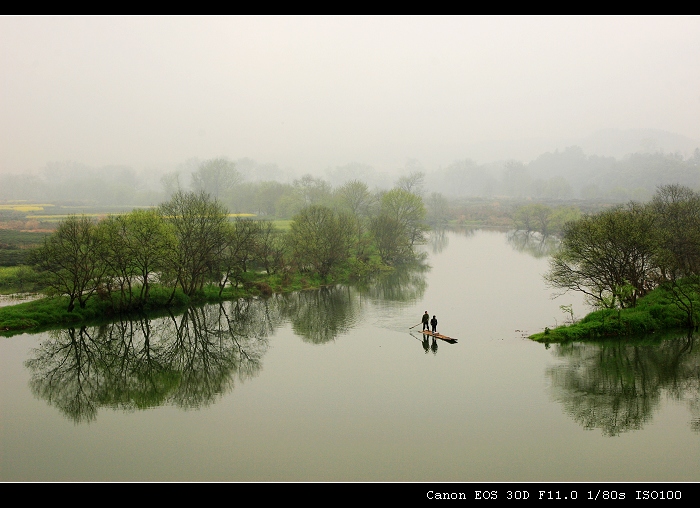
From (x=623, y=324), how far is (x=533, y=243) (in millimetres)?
62904

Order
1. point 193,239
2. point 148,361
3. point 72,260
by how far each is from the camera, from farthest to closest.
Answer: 1. point 193,239
2. point 72,260
3. point 148,361

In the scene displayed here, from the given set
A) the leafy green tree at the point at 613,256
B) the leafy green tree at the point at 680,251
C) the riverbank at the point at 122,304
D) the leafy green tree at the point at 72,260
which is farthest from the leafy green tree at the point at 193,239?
the leafy green tree at the point at 680,251

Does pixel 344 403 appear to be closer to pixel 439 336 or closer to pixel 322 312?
pixel 439 336

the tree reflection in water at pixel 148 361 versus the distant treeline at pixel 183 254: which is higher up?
the distant treeline at pixel 183 254

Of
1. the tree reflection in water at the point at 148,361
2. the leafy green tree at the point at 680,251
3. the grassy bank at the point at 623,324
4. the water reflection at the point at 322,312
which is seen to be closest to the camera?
the tree reflection in water at the point at 148,361

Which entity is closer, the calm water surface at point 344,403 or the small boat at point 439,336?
the calm water surface at point 344,403

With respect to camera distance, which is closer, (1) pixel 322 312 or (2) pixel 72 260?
(2) pixel 72 260

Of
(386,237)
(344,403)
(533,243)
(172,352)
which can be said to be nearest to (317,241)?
(386,237)

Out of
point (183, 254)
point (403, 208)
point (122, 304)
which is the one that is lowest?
point (122, 304)

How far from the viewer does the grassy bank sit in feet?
103

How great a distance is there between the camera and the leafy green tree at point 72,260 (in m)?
35.4

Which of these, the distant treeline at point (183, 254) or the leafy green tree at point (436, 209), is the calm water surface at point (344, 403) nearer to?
the distant treeline at point (183, 254)

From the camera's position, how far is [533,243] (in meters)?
92.7

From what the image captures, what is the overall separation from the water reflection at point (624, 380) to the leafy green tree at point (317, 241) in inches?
1142
